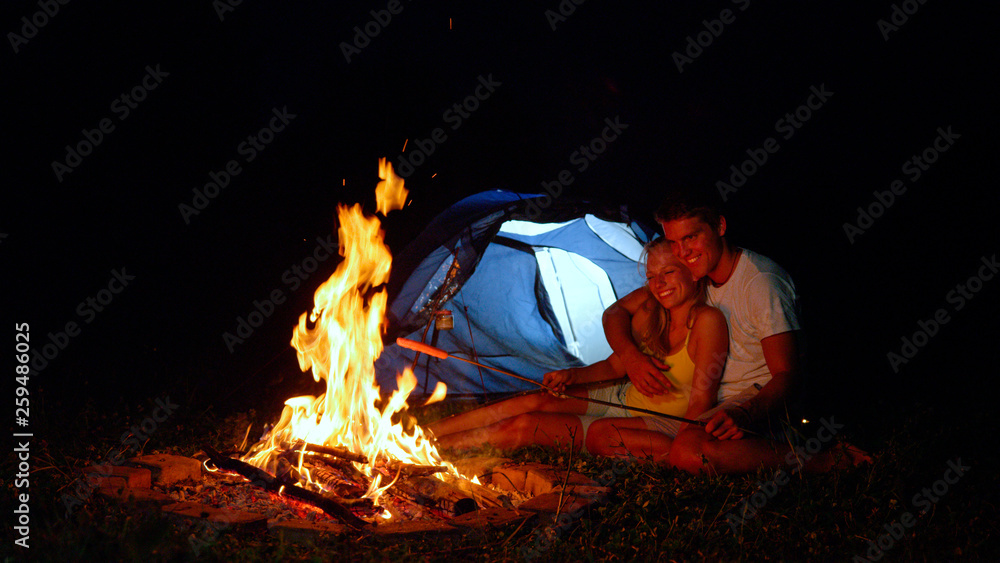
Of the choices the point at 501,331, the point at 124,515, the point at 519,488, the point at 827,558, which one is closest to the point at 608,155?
the point at 501,331

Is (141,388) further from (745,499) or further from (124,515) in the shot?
(745,499)

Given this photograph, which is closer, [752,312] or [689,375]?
[752,312]

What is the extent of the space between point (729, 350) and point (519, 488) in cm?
142

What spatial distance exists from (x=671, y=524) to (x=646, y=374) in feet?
3.82

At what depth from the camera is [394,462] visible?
3562 millimetres

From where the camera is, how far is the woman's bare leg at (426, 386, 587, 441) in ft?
14.0
